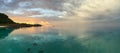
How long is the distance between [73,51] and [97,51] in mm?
3888

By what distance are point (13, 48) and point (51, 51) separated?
24.3ft

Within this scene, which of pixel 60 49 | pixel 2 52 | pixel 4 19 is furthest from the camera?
pixel 4 19

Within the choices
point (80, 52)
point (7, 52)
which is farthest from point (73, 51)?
point (7, 52)

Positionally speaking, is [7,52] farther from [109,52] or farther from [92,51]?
[109,52]

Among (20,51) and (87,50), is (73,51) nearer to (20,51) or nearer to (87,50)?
(87,50)

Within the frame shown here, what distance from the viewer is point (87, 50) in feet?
121

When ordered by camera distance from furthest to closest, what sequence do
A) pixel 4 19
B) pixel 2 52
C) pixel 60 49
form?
pixel 4 19, pixel 60 49, pixel 2 52

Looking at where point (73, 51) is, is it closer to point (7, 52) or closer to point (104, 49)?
point (104, 49)

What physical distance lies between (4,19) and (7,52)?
163271mm

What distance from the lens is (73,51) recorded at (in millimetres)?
36312

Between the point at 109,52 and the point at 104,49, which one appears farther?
the point at 104,49

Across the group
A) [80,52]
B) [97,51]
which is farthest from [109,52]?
[80,52]

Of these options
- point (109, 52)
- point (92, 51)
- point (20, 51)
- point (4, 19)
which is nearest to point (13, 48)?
point (20, 51)

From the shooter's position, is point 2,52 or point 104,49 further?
point 104,49
